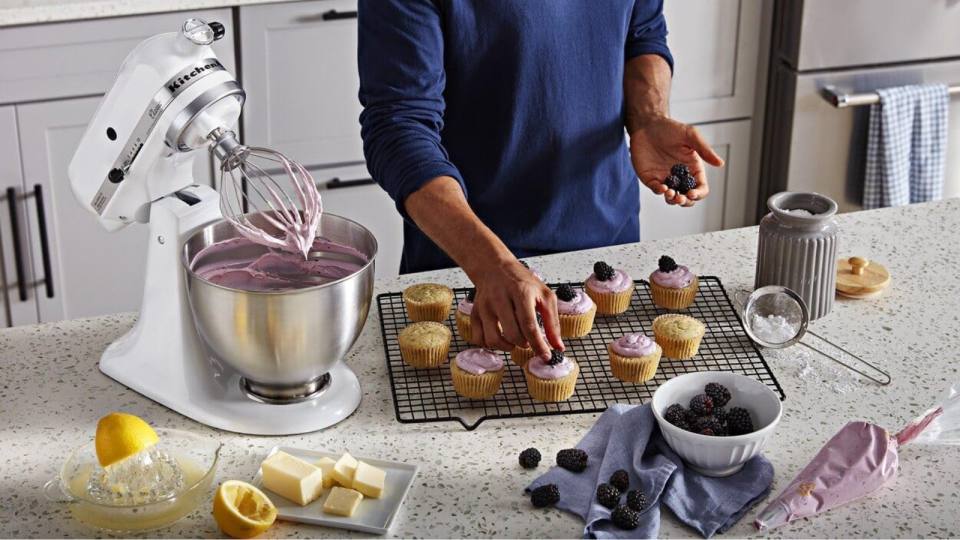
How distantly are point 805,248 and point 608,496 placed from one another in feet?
1.90

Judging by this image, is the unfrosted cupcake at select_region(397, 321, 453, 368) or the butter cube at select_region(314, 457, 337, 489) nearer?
the butter cube at select_region(314, 457, 337, 489)

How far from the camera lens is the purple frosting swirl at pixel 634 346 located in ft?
4.56

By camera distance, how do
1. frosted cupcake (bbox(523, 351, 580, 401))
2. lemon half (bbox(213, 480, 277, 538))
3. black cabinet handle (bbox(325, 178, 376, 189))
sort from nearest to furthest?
lemon half (bbox(213, 480, 277, 538))
frosted cupcake (bbox(523, 351, 580, 401))
black cabinet handle (bbox(325, 178, 376, 189))

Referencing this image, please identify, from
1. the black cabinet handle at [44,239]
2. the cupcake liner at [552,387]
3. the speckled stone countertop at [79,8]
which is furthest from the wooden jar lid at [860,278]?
the black cabinet handle at [44,239]

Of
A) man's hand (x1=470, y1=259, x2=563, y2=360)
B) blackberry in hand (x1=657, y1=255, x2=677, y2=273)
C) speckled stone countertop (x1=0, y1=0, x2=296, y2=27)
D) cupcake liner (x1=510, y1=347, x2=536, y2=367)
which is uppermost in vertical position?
speckled stone countertop (x1=0, y1=0, x2=296, y2=27)

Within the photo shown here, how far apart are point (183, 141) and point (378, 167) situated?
1.18 feet

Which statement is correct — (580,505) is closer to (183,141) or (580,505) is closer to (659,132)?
(183,141)

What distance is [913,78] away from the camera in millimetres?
2975

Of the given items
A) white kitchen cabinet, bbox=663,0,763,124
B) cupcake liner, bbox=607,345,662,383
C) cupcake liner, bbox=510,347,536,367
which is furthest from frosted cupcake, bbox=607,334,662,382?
white kitchen cabinet, bbox=663,0,763,124

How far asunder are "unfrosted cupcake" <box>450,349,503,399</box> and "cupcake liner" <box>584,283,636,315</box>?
0.81 ft

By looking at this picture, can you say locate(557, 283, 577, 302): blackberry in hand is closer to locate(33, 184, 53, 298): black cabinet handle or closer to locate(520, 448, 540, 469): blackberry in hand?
locate(520, 448, 540, 469): blackberry in hand

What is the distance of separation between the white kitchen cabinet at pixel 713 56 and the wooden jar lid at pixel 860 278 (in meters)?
1.37

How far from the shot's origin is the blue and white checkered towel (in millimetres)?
2932

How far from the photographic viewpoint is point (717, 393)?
126 centimetres
